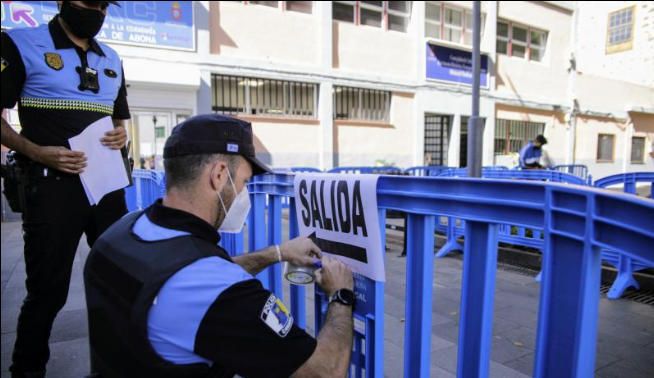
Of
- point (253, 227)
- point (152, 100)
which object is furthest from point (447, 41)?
point (253, 227)

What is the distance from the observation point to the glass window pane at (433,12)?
1656cm

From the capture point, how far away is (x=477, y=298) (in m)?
1.29

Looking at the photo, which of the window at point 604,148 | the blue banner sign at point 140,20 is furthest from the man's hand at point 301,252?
the window at point 604,148

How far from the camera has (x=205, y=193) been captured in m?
1.41

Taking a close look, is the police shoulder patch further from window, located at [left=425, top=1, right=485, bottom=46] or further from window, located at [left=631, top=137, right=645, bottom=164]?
window, located at [left=425, top=1, right=485, bottom=46]

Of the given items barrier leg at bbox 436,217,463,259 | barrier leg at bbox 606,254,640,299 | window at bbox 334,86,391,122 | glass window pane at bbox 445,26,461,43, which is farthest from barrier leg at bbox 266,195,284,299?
glass window pane at bbox 445,26,461,43

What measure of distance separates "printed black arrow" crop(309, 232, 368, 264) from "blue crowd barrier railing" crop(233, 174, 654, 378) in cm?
12

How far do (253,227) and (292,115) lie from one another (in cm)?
1143

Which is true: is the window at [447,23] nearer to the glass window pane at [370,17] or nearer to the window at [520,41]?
the window at [520,41]

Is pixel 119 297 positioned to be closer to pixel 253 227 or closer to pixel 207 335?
pixel 207 335

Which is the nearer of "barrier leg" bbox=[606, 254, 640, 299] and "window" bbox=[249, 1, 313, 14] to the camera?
"barrier leg" bbox=[606, 254, 640, 299]

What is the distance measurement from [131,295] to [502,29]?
68.8 ft

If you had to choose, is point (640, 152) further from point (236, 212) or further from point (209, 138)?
point (209, 138)

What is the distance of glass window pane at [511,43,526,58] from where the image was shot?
19648mm
